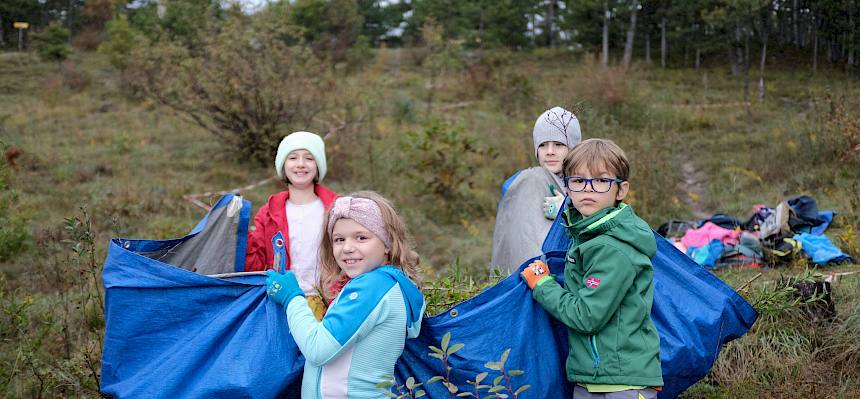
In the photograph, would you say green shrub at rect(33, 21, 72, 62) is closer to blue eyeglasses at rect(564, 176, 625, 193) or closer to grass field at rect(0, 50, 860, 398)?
grass field at rect(0, 50, 860, 398)

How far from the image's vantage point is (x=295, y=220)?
384cm

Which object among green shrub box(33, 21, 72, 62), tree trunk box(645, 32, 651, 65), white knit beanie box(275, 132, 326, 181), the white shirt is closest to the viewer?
the white shirt

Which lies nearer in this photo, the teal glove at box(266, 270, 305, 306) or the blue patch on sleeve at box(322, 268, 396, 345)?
the blue patch on sleeve at box(322, 268, 396, 345)

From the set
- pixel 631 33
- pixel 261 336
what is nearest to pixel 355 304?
pixel 261 336

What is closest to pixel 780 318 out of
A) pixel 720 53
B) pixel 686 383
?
pixel 686 383

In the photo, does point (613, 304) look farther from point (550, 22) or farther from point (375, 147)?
point (550, 22)

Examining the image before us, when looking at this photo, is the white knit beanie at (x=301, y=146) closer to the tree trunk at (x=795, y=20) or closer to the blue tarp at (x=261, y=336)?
the blue tarp at (x=261, y=336)

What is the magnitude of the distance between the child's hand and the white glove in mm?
1024

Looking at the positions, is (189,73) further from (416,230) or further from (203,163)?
(416,230)

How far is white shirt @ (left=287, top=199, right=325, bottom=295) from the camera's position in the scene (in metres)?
3.67

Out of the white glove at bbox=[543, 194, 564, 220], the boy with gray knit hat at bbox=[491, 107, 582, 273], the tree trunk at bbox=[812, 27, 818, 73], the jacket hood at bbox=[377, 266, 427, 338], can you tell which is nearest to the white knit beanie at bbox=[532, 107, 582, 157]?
the boy with gray knit hat at bbox=[491, 107, 582, 273]

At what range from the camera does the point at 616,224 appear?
7.95ft

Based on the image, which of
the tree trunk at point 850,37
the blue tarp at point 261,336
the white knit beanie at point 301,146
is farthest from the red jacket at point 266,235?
the tree trunk at point 850,37

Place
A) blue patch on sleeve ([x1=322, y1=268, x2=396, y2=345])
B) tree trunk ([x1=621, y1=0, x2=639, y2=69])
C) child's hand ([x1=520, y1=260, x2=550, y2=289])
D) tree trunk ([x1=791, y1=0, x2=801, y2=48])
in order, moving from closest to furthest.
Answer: blue patch on sleeve ([x1=322, y1=268, x2=396, y2=345]) → child's hand ([x1=520, y1=260, x2=550, y2=289]) → tree trunk ([x1=791, y1=0, x2=801, y2=48]) → tree trunk ([x1=621, y1=0, x2=639, y2=69])
